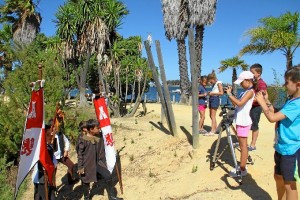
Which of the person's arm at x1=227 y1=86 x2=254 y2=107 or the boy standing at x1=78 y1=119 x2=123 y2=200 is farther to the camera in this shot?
the boy standing at x1=78 y1=119 x2=123 y2=200

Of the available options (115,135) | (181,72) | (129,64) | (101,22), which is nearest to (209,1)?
(181,72)

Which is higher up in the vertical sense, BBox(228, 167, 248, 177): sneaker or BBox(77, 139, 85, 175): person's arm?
BBox(77, 139, 85, 175): person's arm

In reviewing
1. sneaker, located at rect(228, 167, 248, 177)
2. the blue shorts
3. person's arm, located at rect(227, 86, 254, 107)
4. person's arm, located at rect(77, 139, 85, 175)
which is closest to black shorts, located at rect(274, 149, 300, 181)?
person's arm, located at rect(227, 86, 254, 107)

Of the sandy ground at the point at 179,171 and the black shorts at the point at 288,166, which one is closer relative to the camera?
the black shorts at the point at 288,166

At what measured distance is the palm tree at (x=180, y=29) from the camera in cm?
2222

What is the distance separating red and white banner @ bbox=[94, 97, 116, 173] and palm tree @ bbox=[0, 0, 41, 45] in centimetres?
1837

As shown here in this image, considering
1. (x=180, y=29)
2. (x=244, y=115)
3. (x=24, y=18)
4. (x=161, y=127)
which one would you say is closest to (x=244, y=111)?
(x=244, y=115)

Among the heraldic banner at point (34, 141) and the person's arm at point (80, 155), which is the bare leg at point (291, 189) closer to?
the heraldic banner at point (34, 141)

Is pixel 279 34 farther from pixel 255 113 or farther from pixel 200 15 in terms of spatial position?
pixel 255 113

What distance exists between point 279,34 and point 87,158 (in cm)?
1289

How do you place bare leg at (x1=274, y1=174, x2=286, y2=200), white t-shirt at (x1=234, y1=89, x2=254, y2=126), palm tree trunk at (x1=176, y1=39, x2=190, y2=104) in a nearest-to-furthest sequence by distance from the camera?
bare leg at (x1=274, y1=174, x2=286, y2=200) → white t-shirt at (x1=234, y1=89, x2=254, y2=126) → palm tree trunk at (x1=176, y1=39, x2=190, y2=104)

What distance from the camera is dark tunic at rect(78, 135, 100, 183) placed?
231 inches

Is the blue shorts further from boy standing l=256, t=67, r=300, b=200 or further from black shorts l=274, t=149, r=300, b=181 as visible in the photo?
black shorts l=274, t=149, r=300, b=181

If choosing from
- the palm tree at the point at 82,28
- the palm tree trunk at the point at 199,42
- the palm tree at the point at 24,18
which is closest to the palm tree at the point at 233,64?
the palm tree trunk at the point at 199,42
